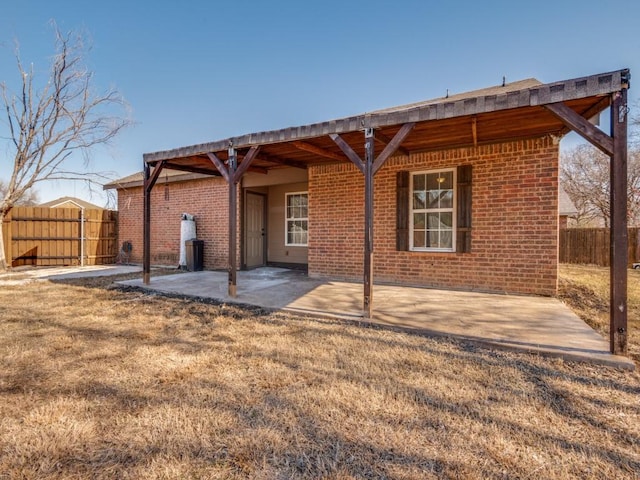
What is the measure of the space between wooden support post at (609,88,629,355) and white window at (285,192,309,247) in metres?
7.02

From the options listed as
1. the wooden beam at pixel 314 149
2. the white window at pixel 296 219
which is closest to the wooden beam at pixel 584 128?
the wooden beam at pixel 314 149

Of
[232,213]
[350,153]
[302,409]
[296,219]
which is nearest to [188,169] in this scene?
[232,213]

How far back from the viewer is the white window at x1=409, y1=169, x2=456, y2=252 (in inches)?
248

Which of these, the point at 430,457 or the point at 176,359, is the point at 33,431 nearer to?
the point at 176,359

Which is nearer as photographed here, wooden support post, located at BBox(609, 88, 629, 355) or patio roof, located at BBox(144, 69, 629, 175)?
wooden support post, located at BBox(609, 88, 629, 355)

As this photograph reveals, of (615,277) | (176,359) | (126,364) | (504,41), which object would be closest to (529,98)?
(615,277)

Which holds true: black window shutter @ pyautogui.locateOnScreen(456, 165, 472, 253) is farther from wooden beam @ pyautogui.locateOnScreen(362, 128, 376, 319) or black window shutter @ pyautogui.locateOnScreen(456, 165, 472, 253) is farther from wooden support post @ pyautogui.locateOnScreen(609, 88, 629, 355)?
wooden support post @ pyautogui.locateOnScreen(609, 88, 629, 355)

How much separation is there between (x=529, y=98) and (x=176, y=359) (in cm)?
427

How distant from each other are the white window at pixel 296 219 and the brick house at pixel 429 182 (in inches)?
43.1

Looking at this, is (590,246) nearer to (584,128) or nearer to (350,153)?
(584,128)

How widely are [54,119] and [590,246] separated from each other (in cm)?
1933

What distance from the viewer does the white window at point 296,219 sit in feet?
30.8

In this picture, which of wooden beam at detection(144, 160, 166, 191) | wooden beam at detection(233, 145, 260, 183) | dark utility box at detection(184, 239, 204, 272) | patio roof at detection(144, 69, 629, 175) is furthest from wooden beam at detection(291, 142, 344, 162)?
dark utility box at detection(184, 239, 204, 272)

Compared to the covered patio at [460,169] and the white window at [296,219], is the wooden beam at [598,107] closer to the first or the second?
the covered patio at [460,169]
